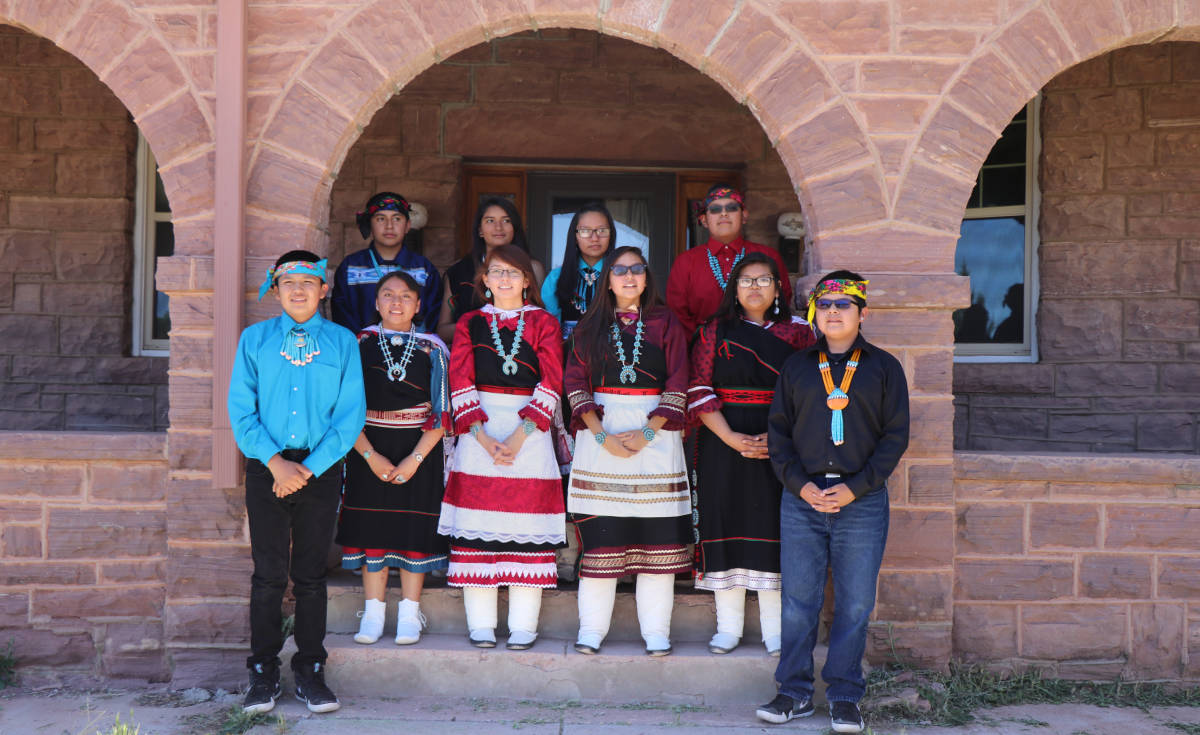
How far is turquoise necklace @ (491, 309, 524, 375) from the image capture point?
4.11 meters

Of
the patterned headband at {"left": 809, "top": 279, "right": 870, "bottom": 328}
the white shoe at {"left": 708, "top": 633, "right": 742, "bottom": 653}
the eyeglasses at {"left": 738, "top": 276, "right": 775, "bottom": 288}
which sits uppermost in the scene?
the eyeglasses at {"left": 738, "top": 276, "right": 775, "bottom": 288}

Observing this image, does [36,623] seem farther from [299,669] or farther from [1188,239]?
[1188,239]

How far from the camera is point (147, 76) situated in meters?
4.26

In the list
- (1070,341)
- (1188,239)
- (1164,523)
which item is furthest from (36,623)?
(1188,239)

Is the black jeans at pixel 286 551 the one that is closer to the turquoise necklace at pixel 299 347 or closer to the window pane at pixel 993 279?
the turquoise necklace at pixel 299 347

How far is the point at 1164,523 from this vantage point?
4.37 metres

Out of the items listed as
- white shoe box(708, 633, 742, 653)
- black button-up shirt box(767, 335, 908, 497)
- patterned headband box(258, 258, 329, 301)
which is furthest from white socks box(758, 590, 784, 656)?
patterned headband box(258, 258, 329, 301)

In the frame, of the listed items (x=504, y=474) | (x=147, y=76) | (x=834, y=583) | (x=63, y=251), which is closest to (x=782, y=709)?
(x=834, y=583)

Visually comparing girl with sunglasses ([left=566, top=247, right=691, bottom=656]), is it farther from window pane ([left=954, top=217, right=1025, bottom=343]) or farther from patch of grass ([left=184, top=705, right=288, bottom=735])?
window pane ([left=954, top=217, right=1025, bottom=343])

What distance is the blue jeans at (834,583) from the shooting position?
147 inches

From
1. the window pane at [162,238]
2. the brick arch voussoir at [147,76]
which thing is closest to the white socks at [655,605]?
the brick arch voussoir at [147,76]

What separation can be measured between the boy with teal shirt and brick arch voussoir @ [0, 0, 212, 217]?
72 centimetres

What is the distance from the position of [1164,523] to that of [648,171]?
11.3 feet

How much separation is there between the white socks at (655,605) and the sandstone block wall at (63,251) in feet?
11.0
